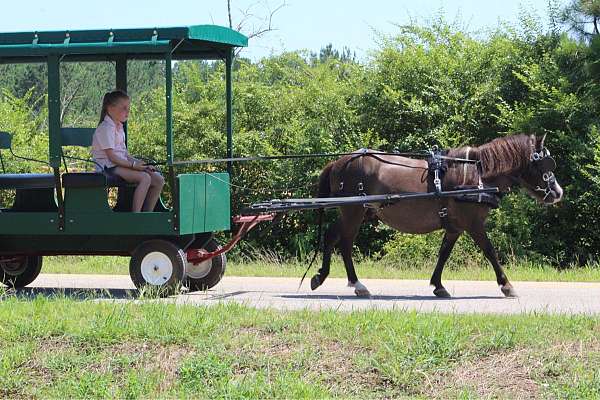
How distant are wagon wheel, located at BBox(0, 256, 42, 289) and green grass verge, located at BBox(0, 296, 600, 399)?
3582mm

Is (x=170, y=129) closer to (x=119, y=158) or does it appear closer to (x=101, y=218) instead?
(x=119, y=158)

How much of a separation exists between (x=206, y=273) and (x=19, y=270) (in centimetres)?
228

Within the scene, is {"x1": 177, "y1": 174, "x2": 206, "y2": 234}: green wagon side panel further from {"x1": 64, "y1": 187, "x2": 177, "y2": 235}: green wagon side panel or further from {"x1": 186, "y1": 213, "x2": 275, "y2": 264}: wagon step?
{"x1": 186, "y1": 213, "x2": 275, "y2": 264}: wagon step

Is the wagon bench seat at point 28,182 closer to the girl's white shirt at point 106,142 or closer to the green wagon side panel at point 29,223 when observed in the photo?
the green wagon side panel at point 29,223

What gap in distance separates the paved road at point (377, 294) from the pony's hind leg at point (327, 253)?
150 mm

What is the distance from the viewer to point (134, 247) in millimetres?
11727

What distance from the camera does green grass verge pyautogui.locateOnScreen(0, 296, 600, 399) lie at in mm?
7965

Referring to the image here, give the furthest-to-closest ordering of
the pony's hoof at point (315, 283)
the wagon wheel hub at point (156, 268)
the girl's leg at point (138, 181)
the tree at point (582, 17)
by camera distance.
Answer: the tree at point (582, 17)
the pony's hoof at point (315, 283)
the girl's leg at point (138, 181)
the wagon wheel hub at point (156, 268)

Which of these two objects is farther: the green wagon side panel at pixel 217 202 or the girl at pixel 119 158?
the green wagon side panel at pixel 217 202

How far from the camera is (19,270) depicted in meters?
13.0

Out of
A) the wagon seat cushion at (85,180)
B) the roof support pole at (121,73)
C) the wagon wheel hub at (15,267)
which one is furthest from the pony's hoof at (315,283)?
the wagon wheel hub at (15,267)

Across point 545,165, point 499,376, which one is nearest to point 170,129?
point 545,165

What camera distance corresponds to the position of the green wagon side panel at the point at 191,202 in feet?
37.3

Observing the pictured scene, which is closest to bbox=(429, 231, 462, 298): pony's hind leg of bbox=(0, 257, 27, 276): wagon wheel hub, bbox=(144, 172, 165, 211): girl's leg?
bbox=(144, 172, 165, 211): girl's leg
